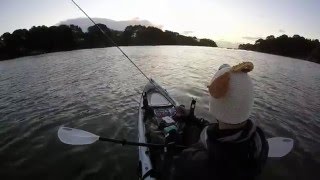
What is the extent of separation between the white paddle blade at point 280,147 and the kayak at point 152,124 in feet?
8.30

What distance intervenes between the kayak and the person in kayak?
11.2 ft

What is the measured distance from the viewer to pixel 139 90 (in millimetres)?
19031

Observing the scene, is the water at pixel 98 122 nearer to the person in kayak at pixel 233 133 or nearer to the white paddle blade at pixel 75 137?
A: the white paddle blade at pixel 75 137

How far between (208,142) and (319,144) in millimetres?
10958

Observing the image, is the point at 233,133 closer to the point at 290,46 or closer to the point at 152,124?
the point at 152,124

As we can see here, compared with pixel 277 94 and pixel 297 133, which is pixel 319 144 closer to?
pixel 297 133

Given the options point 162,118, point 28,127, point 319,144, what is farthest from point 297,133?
point 28,127

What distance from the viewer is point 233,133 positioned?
2.55 m

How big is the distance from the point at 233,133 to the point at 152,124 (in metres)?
6.41

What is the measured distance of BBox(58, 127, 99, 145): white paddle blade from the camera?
5.72m

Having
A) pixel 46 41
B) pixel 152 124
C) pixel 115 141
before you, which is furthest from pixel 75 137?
pixel 46 41

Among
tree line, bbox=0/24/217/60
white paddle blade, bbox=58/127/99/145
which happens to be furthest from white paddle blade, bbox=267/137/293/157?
tree line, bbox=0/24/217/60

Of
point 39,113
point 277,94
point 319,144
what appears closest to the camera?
point 319,144

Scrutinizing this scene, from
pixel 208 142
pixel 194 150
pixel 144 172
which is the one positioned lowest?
pixel 144 172
